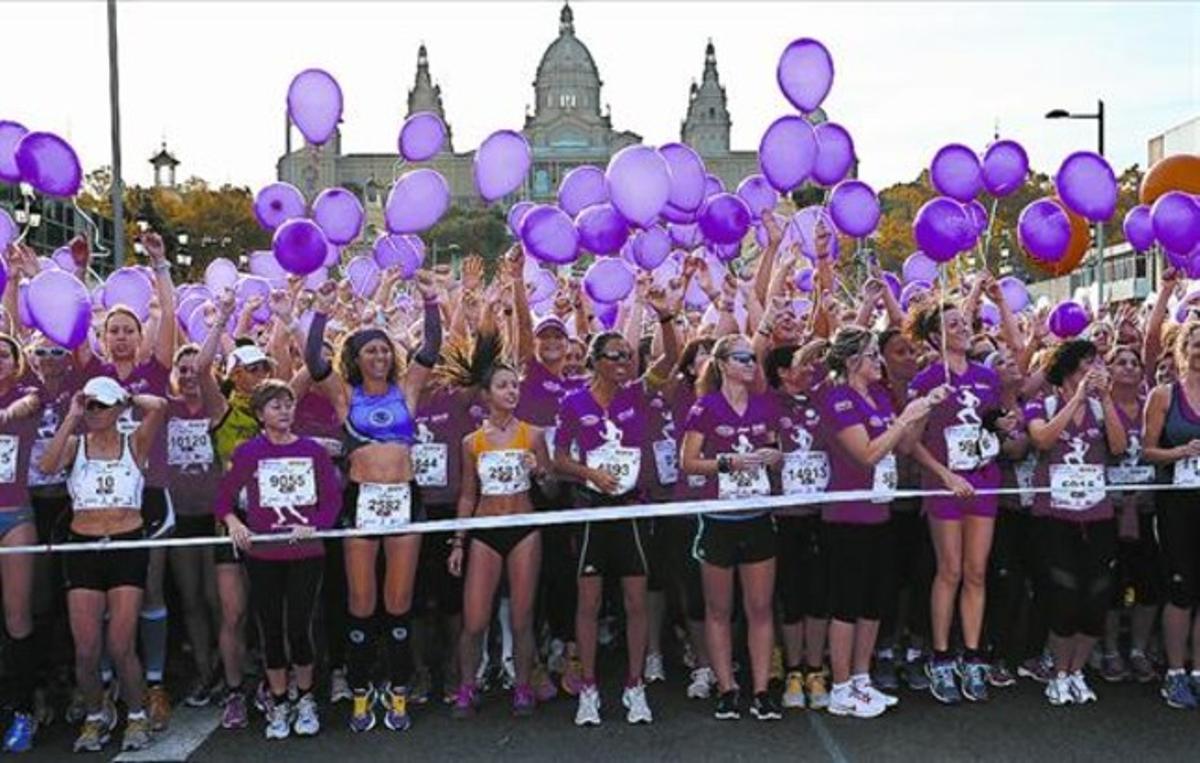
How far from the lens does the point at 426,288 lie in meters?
6.73

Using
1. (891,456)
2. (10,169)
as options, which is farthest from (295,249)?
(891,456)

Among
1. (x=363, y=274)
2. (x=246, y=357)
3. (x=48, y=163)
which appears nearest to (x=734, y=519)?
(x=246, y=357)

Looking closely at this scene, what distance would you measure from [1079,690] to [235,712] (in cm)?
413

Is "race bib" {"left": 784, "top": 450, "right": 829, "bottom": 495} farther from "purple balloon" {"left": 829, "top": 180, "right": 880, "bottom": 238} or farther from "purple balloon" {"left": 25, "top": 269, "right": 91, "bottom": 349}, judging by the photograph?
"purple balloon" {"left": 25, "top": 269, "right": 91, "bottom": 349}

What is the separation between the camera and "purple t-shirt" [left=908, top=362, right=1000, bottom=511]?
6.60m

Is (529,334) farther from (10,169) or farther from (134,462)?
(10,169)

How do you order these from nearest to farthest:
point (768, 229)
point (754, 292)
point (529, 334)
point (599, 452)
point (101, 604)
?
point (101, 604)
point (599, 452)
point (529, 334)
point (754, 292)
point (768, 229)

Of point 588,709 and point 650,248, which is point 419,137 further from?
point 588,709

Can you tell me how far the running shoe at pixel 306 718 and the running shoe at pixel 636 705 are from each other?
1.48m

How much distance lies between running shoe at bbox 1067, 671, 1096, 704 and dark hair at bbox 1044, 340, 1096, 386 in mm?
1464

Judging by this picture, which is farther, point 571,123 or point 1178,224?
point 571,123

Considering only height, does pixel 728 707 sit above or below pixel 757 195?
below

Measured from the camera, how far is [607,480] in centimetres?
647

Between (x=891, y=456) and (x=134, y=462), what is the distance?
3.60 metres
